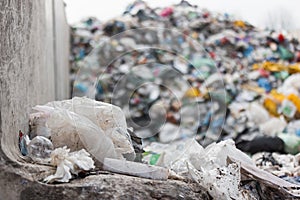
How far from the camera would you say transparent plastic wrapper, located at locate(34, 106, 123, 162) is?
1.98 m

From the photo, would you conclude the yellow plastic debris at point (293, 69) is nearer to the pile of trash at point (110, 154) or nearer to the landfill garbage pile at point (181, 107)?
the landfill garbage pile at point (181, 107)

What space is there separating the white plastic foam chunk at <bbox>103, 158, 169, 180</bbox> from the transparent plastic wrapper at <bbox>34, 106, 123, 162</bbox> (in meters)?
0.05

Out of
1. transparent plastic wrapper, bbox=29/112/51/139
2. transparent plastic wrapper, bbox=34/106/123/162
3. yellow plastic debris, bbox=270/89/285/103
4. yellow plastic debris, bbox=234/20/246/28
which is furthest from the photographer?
yellow plastic debris, bbox=234/20/246/28

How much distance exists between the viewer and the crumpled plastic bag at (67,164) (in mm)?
1719

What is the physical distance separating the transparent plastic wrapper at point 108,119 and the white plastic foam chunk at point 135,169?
0.55 feet

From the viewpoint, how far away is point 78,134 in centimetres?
201

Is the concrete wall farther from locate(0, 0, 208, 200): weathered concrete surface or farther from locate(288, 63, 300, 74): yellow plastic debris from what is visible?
locate(288, 63, 300, 74): yellow plastic debris

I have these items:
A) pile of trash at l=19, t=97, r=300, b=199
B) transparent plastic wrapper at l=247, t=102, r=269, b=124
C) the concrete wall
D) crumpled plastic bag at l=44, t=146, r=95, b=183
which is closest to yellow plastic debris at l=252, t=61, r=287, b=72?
transparent plastic wrapper at l=247, t=102, r=269, b=124

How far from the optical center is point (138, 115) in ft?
21.7

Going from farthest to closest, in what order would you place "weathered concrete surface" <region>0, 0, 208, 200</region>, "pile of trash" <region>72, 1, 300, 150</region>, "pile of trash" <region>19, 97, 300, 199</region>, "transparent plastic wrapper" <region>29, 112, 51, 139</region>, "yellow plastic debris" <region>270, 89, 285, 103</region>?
1. "yellow plastic debris" <region>270, 89, 285, 103</region>
2. "pile of trash" <region>72, 1, 300, 150</region>
3. "transparent plastic wrapper" <region>29, 112, 51, 139</region>
4. "pile of trash" <region>19, 97, 300, 199</region>
5. "weathered concrete surface" <region>0, 0, 208, 200</region>

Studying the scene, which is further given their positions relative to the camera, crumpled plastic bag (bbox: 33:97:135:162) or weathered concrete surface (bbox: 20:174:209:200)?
crumpled plastic bag (bbox: 33:97:135:162)

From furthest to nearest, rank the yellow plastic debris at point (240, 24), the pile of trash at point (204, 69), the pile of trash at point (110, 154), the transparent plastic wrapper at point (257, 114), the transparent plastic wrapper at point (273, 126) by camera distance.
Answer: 1. the yellow plastic debris at point (240, 24)
2. the transparent plastic wrapper at point (257, 114)
3. the transparent plastic wrapper at point (273, 126)
4. the pile of trash at point (204, 69)
5. the pile of trash at point (110, 154)

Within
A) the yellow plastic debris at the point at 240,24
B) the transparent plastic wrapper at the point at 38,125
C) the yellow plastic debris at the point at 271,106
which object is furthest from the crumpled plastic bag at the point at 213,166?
the yellow plastic debris at the point at 240,24

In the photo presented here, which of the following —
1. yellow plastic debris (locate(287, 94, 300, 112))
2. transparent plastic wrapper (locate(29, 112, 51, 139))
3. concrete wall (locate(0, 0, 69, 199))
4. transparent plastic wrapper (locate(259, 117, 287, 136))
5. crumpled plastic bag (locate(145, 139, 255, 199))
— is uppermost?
concrete wall (locate(0, 0, 69, 199))
